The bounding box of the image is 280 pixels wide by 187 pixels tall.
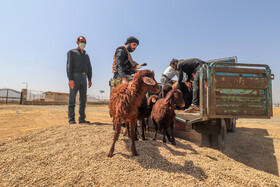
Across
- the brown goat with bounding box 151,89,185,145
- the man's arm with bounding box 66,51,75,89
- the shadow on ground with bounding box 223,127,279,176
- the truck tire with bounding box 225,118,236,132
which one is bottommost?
the shadow on ground with bounding box 223,127,279,176

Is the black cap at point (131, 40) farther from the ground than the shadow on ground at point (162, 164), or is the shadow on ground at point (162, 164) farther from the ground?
the black cap at point (131, 40)

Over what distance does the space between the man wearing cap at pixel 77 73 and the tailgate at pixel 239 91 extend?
12.9ft

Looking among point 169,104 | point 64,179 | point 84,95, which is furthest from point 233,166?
point 84,95

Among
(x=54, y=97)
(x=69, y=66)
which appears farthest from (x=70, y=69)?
(x=54, y=97)

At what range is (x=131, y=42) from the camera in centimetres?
434

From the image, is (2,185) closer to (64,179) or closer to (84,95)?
(64,179)

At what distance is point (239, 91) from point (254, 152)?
270 cm

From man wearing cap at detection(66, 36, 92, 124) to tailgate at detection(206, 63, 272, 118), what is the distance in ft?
12.9

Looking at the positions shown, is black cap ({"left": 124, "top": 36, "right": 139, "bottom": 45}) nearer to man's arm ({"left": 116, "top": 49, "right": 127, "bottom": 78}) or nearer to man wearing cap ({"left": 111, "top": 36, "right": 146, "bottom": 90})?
man wearing cap ({"left": 111, "top": 36, "right": 146, "bottom": 90})

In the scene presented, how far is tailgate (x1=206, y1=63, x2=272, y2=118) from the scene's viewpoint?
288 centimetres

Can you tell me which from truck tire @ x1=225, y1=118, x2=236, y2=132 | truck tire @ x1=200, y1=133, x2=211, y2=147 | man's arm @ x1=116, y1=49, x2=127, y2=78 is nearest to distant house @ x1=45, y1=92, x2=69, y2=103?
man's arm @ x1=116, y1=49, x2=127, y2=78

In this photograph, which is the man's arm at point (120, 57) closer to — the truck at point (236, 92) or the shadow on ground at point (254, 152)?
the truck at point (236, 92)

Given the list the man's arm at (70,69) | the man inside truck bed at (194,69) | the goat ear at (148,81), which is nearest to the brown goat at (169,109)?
the man inside truck bed at (194,69)

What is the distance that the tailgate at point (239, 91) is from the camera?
2.88 meters
